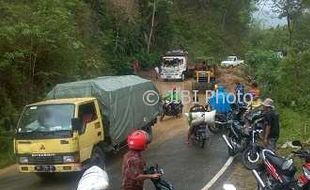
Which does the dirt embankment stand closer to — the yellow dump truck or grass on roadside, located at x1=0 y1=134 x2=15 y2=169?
the yellow dump truck

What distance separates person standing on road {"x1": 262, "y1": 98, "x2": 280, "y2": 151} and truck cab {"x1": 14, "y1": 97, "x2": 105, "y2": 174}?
13.7 feet

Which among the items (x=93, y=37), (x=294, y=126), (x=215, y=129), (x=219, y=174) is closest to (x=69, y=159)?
(x=219, y=174)

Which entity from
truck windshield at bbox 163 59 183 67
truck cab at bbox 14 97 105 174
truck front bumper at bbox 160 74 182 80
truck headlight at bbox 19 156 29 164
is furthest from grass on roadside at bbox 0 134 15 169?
truck windshield at bbox 163 59 183 67

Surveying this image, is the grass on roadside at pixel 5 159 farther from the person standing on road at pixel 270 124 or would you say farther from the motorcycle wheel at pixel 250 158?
the person standing on road at pixel 270 124

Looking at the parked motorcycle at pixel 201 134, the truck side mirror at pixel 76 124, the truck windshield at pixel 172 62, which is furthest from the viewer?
the truck windshield at pixel 172 62

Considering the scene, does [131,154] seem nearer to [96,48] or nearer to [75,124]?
[75,124]

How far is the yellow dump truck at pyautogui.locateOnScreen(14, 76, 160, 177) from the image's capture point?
13188 millimetres

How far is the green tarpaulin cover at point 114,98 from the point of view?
15.8 metres

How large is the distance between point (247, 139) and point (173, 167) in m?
2.11

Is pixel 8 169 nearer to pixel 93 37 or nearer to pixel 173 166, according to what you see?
pixel 173 166

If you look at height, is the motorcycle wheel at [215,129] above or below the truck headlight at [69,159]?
below

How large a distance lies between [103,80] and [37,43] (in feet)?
18.7

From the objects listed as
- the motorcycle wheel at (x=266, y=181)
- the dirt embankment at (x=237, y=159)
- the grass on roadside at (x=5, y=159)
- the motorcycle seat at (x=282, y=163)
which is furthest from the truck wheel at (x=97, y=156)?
the motorcycle seat at (x=282, y=163)

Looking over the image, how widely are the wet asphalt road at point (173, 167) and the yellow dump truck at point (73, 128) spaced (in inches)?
18.6
